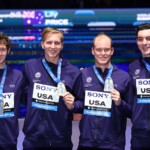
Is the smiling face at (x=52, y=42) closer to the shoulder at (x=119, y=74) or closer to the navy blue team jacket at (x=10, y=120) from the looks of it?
the navy blue team jacket at (x=10, y=120)

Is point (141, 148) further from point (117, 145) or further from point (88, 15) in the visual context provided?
point (88, 15)

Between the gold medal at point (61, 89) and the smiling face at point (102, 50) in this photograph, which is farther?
the smiling face at point (102, 50)

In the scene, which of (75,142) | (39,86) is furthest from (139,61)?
(75,142)

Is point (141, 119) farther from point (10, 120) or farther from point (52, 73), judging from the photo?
point (10, 120)

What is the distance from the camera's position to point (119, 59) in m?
5.93

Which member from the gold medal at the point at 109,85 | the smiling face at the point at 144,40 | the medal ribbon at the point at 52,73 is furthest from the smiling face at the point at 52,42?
the smiling face at the point at 144,40

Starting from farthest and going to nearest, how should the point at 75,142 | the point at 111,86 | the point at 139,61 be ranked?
the point at 75,142, the point at 139,61, the point at 111,86
